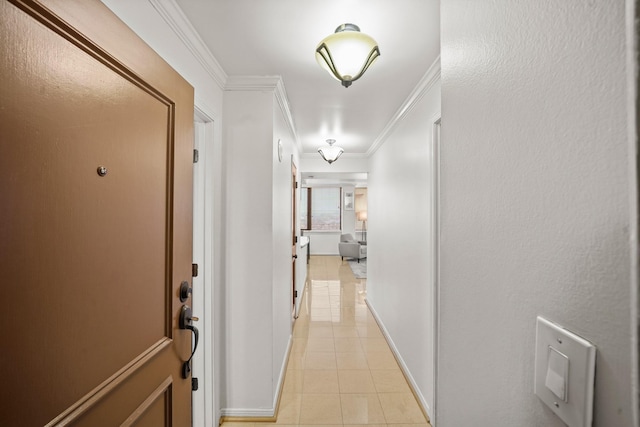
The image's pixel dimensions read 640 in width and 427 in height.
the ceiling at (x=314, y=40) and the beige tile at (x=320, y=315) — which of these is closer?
the ceiling at (x=314, y=40)

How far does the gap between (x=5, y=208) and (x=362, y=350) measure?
3.19m

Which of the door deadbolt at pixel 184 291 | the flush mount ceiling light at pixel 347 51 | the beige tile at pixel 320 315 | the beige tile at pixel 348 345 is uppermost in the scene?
the flush mount ceiling light at pixel 347 51

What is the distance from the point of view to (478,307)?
0.66m

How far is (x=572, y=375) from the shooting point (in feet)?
1.31

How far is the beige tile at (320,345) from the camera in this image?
323cm

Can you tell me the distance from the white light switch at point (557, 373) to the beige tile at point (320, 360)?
2.70m

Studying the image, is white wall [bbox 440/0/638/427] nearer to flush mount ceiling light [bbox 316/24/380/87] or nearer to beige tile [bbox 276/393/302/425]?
flush mount ceiling light [bbox 316/24/380/87]

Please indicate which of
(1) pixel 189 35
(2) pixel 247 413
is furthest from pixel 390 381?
(1) pixel 189 35

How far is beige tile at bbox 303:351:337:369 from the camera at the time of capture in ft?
9.42

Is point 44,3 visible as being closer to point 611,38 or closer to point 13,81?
point 13,81

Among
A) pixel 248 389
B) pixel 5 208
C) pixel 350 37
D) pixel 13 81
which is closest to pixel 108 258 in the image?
pixel 5 208

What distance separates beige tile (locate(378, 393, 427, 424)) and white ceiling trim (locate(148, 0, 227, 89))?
8.71ft

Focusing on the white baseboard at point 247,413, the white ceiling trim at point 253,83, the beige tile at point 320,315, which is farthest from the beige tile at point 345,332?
the white ceiling trim at point 253,83

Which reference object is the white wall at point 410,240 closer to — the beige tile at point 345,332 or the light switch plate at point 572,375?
the beige tile at point 345,332
